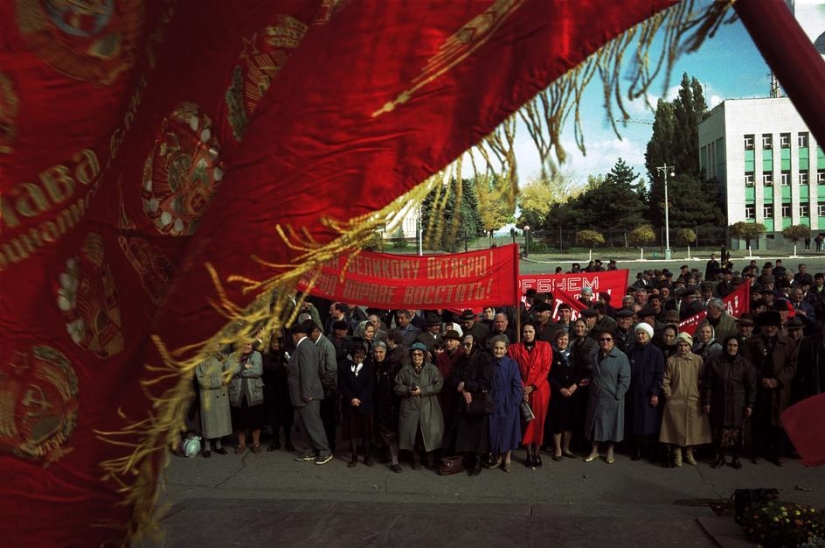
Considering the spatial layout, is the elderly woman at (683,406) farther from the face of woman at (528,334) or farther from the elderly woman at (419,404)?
the elderly woman at (419,404)

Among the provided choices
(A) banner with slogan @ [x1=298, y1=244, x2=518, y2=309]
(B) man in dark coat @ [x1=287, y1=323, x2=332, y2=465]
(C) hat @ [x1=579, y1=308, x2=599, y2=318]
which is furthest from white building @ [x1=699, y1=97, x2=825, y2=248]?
(B) man in dark coat @ [x1=287, y1=323, x2=332, y2=465]

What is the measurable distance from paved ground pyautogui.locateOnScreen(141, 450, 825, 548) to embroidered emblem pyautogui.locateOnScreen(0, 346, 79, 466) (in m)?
4.36

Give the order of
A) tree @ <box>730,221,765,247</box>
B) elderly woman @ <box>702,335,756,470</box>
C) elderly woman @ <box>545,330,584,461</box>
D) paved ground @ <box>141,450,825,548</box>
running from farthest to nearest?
tree @ <box>730,221,765,247</box>
elderly woman @ <box>545,330,584,461</box>
elderly woman @ <box>702,335,756,470</box>
paved ground @ <box>141,450,825,548</box>

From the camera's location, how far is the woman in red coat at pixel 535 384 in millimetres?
8125

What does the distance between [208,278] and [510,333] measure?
8.42 meters

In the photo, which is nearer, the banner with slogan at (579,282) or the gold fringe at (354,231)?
the gold fringe at (354,231)

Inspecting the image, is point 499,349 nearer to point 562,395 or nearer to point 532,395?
point 532,395

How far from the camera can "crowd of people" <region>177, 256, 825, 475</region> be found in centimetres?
784

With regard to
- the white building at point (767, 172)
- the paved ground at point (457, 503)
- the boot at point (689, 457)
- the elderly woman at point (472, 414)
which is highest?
the white building at point (767, 172)

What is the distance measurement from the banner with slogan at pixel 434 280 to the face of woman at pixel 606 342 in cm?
112

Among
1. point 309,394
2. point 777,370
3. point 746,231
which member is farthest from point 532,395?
point 746,231

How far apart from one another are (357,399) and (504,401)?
1.77 metres

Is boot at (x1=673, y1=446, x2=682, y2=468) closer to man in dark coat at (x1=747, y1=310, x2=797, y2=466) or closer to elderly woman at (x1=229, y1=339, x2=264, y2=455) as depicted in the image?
man in dark coat at (x1=747, y1=310, x2=797, y2=466)

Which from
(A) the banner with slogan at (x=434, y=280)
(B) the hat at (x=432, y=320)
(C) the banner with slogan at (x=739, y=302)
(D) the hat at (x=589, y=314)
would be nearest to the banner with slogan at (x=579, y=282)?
(C) the banner with slogan at (x=739, y=302)
